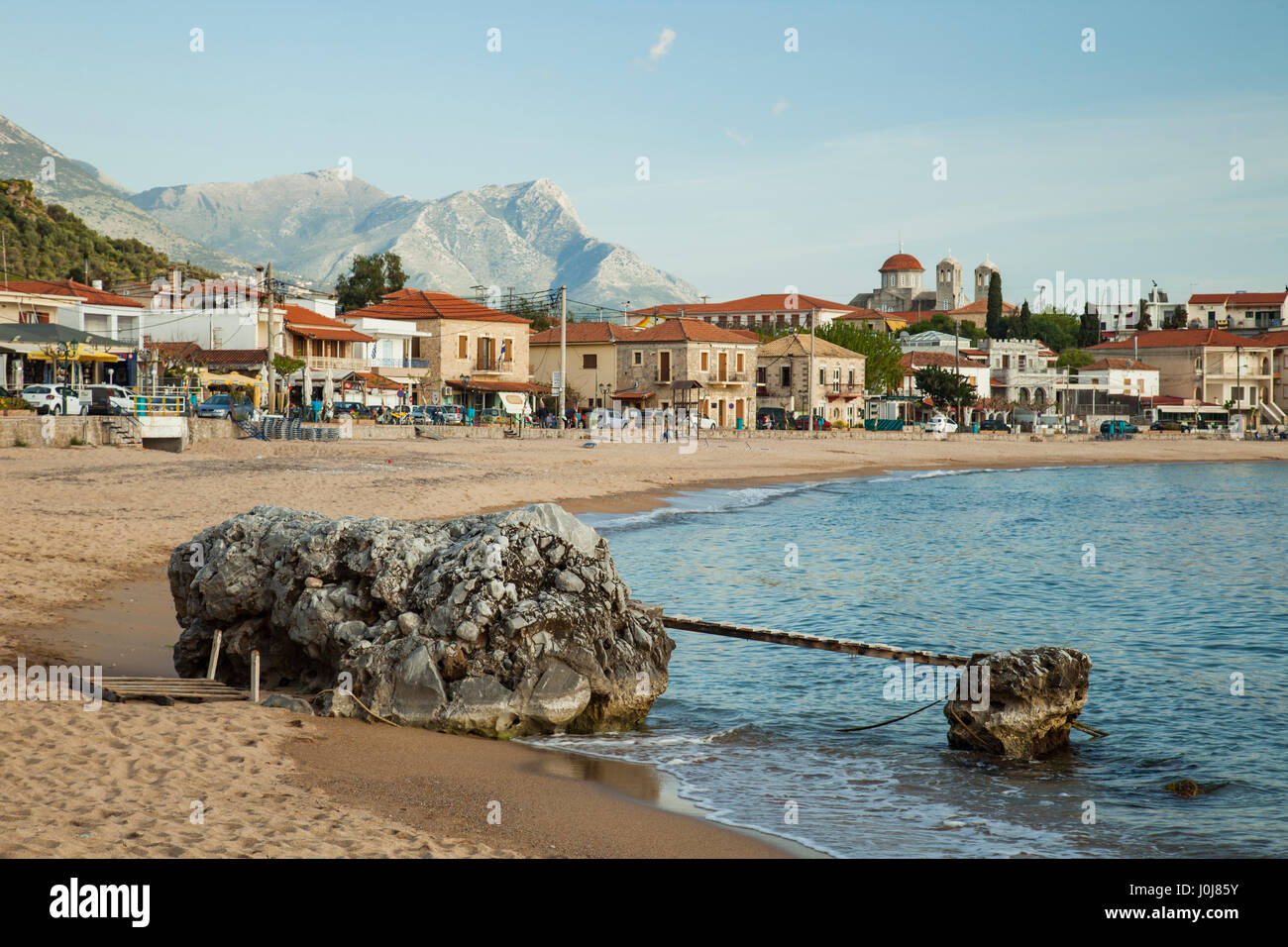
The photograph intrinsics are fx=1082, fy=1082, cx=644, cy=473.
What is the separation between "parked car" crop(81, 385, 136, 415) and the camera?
35.0 meters

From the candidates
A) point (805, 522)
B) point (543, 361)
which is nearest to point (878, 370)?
point (543, 361)

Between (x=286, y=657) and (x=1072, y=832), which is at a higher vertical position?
(x=286, y=657)

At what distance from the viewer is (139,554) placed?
15.9m

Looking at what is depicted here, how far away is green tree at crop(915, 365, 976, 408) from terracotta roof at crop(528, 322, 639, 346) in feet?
83.8

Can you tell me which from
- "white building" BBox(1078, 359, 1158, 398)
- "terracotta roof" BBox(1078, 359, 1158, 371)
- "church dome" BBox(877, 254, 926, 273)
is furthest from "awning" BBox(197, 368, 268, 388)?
"church dome" BBox(877, 254, 926, 273)

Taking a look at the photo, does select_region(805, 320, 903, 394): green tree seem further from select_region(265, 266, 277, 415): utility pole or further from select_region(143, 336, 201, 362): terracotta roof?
select_region(265, 266, 277, 415): utility pole

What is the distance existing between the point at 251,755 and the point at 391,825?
161 centimetres

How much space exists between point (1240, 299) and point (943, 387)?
211ft

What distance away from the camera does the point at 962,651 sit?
13.9 m

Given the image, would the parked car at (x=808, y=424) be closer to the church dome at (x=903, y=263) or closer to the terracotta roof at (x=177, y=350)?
the terracotta roof at (x=177, y=350)

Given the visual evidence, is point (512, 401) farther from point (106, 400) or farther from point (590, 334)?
point (106, 400)
